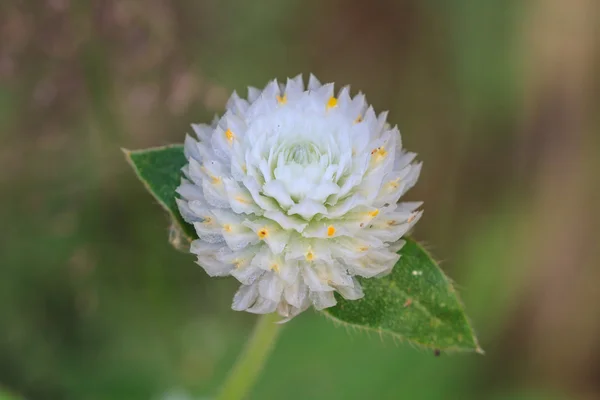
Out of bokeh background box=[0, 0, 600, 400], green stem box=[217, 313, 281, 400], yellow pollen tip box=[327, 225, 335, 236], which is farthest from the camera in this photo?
bokeh background box=[0, 0, 600, 400]

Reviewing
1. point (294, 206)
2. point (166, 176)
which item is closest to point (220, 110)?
point (166, 176)

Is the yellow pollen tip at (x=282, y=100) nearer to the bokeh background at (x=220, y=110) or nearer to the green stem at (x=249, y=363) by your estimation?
the green stem at (x=249, y=363)

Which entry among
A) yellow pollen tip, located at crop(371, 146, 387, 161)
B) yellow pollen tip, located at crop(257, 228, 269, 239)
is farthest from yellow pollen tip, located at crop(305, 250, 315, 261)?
yellow pollen tip, located at crop(371, 146, 387, 161)

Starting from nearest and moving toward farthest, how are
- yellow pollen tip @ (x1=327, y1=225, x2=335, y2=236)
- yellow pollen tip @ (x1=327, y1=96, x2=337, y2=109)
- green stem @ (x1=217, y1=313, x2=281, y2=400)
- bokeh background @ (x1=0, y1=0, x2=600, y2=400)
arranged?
yellow pollen tip @ (x1=327, y1=225, x2=335, y2=236) → yellow pollen tip @ (x1=327, y1=96, x2=337, y2=109) → green stem @ (x1=217, y1=313, x2=281, y2=400) → bokeh background @ (x1=0, y1=0, x2=600, y2=400)

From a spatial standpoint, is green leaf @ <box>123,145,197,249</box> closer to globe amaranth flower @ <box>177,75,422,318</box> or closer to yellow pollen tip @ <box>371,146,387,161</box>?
globe amaranth flower @ <box>177,75,422,318</box>

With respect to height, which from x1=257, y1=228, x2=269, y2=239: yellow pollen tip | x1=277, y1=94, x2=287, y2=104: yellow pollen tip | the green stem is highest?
x1=277, y1=94, x2=287, y2=104: yellow pollen tip

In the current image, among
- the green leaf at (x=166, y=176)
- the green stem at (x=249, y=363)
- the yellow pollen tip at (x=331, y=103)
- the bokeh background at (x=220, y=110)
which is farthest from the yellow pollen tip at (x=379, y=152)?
the bokeh background at (x=220, y=110)

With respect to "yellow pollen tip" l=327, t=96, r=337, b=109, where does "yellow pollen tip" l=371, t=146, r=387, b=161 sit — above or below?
below
